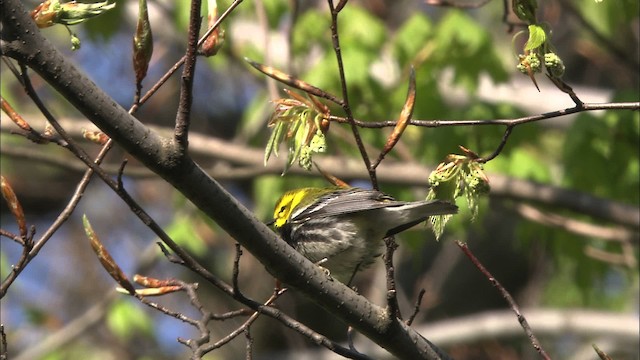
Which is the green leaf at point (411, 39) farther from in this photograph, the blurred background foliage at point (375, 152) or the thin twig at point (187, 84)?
the thin twig at point (187, 84)

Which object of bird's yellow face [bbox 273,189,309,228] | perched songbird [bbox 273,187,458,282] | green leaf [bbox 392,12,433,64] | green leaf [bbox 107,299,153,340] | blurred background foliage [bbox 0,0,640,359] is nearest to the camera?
perched songbird [bbox 273,187,458,282]

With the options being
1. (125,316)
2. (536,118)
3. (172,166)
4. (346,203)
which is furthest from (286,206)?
(125,316)

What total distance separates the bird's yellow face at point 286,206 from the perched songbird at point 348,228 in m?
0.13

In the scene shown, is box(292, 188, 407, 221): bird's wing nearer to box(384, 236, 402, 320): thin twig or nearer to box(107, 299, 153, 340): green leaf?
box(384, 236, 402, 320): thin twig

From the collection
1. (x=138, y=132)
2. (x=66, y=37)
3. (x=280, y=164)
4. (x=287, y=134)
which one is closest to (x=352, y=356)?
(x=287, y=134)

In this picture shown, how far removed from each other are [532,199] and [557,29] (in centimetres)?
502

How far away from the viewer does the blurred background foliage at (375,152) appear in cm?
551

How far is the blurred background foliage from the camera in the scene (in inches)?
217

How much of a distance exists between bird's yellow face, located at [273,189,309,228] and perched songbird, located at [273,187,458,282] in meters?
0.13

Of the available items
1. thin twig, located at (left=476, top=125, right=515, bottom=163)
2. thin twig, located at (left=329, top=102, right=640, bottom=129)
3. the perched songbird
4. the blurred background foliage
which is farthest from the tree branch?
the blurred background foliage

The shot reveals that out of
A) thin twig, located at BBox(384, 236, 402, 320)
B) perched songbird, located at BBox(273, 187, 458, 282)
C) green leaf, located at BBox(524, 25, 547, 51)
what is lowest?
thin twig, located at BBox(384, 236, 402, 320)

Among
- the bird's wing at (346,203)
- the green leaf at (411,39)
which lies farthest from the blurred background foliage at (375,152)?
the bird's wing at (346,203)

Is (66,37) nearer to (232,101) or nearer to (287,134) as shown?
(232,101)

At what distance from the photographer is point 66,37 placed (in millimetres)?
10008
